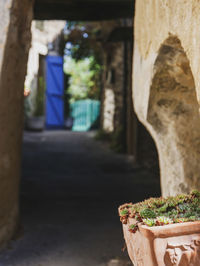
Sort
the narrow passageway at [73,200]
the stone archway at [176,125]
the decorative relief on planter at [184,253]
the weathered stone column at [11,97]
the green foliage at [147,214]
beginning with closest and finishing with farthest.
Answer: the decorative relief on planter at [184,253]
the green foliage at [147,214]
the stone archway at [176,125]
the weathered stone column at [11,97]
the narrow passageway at [73,200]

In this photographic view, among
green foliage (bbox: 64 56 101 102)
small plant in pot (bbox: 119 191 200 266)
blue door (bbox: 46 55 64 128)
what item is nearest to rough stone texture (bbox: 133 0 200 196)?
small plant in pot (bbox: 119 191 200 266)

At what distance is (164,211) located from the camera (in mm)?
2006

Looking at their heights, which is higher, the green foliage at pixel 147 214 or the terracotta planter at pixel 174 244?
the green foliage at pixel 147 214

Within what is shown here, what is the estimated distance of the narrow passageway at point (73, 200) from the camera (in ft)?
12.7

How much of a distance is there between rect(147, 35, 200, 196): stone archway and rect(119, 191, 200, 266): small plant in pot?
40.3 inches

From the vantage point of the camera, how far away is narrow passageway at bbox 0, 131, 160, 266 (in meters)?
3.87

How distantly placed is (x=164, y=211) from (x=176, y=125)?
120 centimetres

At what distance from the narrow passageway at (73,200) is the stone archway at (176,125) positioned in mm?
1159

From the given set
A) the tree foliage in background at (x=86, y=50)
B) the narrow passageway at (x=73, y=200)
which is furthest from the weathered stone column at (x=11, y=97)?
the tree foliage in background at (x=86, y=50)

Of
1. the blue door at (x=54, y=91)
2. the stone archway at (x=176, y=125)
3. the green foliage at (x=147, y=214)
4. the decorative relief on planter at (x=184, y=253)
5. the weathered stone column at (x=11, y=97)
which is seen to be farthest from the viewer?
the blue door at (x=54, y=91)

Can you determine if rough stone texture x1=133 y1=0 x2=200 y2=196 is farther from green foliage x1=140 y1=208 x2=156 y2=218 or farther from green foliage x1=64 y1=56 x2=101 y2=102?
green foliage x1=64 y1=56 x2=101 y2=102

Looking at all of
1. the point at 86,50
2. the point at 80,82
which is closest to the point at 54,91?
the point at 86,50

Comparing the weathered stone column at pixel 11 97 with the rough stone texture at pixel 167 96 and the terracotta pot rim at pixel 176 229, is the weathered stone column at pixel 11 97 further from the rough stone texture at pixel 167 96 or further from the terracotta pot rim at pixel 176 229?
the terracotta pot rim at pixel 176 229

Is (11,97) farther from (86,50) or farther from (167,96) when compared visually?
(86,50)
